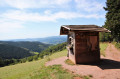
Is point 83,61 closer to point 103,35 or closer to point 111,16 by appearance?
point 111,16

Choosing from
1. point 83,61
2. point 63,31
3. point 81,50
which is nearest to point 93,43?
point 81,50

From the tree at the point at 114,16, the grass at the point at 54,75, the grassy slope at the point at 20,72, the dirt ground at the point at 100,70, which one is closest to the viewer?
the dirt ground at the point at 100,70

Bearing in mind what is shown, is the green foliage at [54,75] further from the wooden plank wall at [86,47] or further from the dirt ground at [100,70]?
Result: the wooden plank wall at [86,47]

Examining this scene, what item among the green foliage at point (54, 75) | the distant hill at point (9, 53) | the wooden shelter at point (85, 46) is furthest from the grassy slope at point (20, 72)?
the distant hill at point (9, 53)

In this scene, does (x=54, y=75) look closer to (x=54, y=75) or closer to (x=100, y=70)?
(x=54, y=75)

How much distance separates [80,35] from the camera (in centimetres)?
1261

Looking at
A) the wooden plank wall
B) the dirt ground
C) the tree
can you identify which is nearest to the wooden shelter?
the wooden plank wall

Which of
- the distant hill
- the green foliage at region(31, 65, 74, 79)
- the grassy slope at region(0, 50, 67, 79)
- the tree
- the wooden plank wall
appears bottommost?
the distant hill

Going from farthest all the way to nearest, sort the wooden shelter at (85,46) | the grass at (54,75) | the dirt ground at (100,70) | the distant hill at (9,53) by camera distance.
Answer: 1. the distant hill at (9,53)
2. the wooden shelter at (85,46)
3. the grass at (54,75)
4. the dirt ground at (100,70)

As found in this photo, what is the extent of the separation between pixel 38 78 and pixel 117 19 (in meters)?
22.5

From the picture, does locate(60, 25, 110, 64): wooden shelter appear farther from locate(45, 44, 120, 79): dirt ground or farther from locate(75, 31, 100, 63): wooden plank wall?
locate(45, 44, 120, 79): dirt ground

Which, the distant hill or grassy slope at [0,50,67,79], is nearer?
grassy slope at [0,50,67,79]

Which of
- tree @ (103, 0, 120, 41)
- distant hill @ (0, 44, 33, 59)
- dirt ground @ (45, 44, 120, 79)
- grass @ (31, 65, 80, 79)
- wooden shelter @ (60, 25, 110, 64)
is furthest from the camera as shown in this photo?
distant hill @ (0, 44, 33, 59)

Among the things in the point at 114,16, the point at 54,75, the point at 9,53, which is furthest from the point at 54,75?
the point at 9,53
